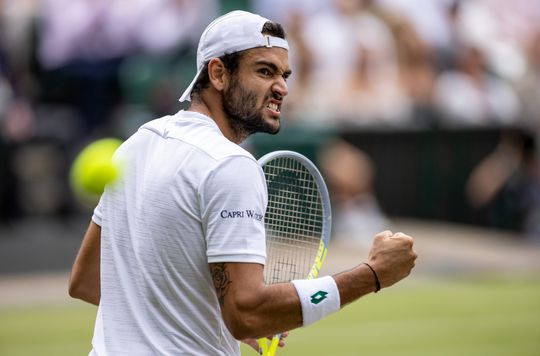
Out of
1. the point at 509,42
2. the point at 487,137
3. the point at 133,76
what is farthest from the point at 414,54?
the point at 133,76

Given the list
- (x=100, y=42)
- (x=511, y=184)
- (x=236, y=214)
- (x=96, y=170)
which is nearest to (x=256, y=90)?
(x=236, y=214)

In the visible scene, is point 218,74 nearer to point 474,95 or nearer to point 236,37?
point 236,37

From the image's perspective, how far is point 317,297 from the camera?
342 cm

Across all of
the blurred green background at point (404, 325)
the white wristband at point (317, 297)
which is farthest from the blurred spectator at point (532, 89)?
the white wristband at point (317, 297)

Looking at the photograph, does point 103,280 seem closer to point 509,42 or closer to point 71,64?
point 71,64

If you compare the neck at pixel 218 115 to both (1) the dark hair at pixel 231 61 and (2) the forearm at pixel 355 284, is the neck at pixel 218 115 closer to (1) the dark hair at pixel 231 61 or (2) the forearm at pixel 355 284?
(1) the dark hair at pixel 231 61

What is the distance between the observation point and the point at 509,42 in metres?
17.3

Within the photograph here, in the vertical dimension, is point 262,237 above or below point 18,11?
below

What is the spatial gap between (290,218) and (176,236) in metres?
0.83

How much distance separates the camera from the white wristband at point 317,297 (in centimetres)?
340

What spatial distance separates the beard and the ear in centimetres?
2

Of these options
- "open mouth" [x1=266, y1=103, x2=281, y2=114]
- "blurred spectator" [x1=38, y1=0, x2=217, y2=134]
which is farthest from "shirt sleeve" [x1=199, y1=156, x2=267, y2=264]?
"blurred spectator" [x1=38, y1=0, x2=217, y2=134]

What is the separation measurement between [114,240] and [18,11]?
420 inches

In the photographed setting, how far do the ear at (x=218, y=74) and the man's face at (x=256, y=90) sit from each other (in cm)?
2
